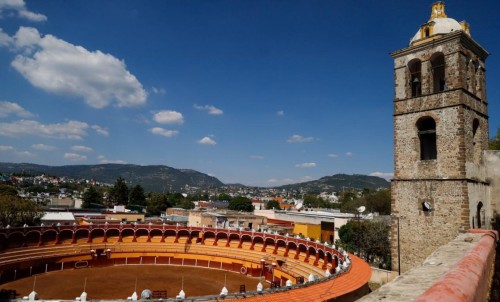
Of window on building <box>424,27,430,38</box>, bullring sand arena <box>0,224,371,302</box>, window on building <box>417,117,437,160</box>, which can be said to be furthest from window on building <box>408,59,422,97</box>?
bullring sand arena <box>0,224,371,302</box>

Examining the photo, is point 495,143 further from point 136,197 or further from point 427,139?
point 136,197

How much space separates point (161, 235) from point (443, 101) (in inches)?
1544

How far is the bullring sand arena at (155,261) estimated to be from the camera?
30109 millimetres

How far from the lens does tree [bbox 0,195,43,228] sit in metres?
42.6

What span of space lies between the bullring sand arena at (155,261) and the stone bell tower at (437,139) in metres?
5.47

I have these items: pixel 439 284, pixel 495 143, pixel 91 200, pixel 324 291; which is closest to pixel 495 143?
pixel 495 143

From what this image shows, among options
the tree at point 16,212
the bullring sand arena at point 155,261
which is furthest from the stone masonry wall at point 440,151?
the tree at point 16,212

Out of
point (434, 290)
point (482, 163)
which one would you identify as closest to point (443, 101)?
point (482, 163)

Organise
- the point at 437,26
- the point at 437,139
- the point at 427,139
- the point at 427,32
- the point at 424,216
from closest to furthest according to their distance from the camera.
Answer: the point at 424,216, the point at 437,139, the point at 437,26, the point at 427,32, the point at 427,139

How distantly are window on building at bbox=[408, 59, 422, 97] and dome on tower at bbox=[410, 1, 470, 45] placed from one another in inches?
51.9

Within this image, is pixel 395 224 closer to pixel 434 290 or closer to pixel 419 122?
pixel 419 122

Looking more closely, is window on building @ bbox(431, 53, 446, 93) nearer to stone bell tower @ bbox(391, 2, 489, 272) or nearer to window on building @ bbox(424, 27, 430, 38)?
stone bell tower @ bbox(391, 2, 489, 272)

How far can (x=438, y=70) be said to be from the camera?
73.7 ft

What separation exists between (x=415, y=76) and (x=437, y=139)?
15.6 ft
